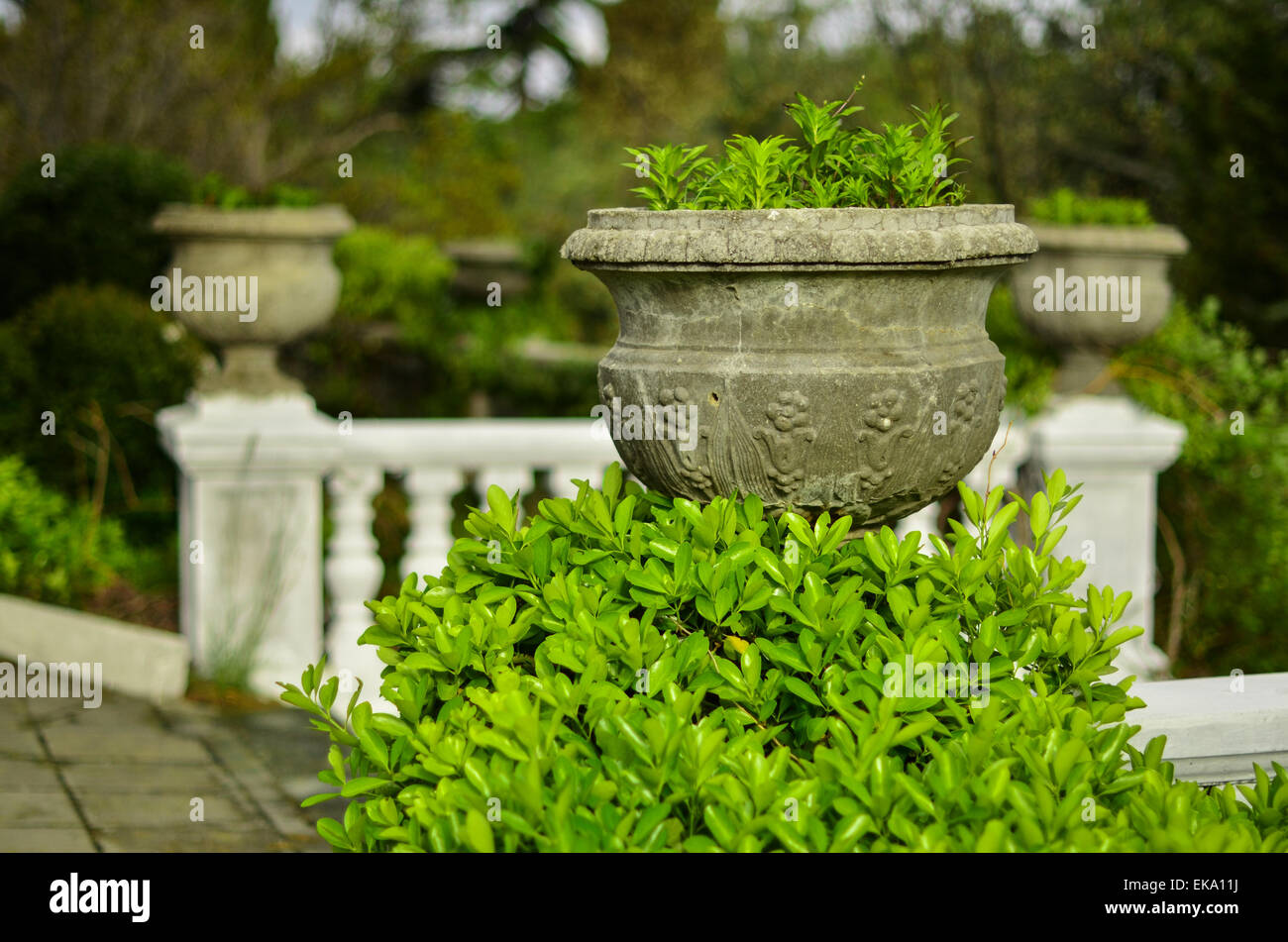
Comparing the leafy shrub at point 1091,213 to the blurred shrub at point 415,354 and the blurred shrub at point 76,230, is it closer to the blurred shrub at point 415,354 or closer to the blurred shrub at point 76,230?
the blurred shrub at point 415,354

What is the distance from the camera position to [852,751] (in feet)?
7.34

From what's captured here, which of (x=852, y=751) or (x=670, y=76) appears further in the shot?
(x=670, y=76)

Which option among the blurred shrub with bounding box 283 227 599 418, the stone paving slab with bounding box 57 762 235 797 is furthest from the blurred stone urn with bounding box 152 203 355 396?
the blurred shrub with bounding box 283 227 599 418

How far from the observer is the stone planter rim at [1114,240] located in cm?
539

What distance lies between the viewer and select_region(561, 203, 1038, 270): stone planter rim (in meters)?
2.59

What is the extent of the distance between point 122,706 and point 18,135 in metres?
7.49

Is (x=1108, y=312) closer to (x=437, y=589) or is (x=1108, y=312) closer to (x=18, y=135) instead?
(x=437, y=589)

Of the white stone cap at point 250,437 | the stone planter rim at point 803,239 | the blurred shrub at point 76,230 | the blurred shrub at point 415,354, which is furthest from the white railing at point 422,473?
the blurred shrub at point 415,354

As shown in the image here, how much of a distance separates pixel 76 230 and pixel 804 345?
628 centimetres

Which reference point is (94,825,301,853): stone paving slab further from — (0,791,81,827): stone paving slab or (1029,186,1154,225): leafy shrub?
(1029,186,1154,225): leafy shrub

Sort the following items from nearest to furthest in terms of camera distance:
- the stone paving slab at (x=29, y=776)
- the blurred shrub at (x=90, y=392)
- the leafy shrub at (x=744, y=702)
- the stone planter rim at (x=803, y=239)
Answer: the leafy shrub at (x=744, y=702), the stone planter rim at (x=803, y=239), the stone paving slab at (x=29, y=776), the blurred shrub at (x=90, y=392)

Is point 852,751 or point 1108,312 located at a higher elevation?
point 1108,312

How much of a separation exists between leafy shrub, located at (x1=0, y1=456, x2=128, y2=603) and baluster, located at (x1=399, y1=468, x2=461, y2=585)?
59.6 inches
